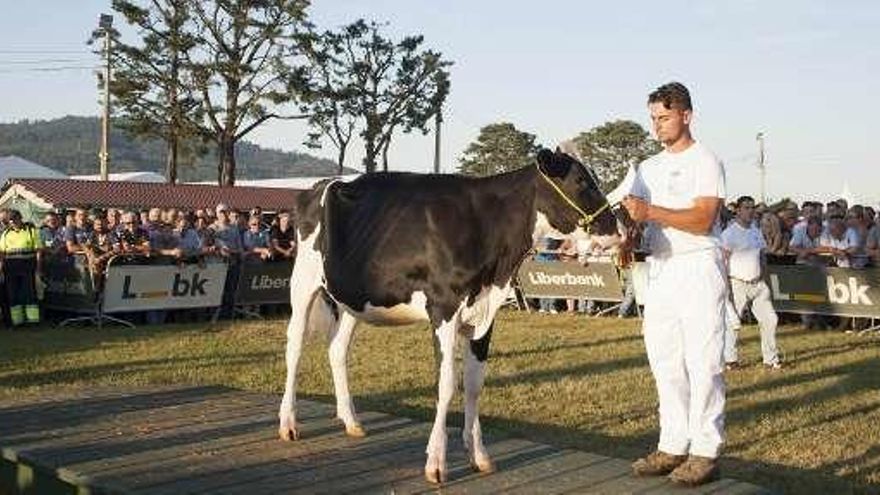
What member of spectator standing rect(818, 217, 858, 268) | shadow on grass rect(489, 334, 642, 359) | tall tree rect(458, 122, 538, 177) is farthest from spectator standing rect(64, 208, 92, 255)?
tall tree rect(458, 122, 538, 177)

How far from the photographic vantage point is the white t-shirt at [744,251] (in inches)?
545

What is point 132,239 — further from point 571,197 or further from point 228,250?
point 571,197

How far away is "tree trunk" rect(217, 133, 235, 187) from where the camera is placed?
2077 inches

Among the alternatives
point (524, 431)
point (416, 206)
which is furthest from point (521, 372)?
point (416, 206)

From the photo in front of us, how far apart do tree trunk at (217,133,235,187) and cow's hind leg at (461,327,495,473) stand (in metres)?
47.7

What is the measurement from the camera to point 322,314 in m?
8.07

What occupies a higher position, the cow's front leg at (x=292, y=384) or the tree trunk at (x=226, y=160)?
the tree trunk at (x=226, y=160)

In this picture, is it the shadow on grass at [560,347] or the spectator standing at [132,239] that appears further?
the spectator standing at [132,239]

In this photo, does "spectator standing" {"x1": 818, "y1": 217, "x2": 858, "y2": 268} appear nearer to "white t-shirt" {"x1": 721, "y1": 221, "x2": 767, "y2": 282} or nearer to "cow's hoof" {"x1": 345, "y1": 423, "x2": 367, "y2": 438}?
"white t-shirt" {"x1": 721, "y1": 221, "x2": 767, "y2": 282}

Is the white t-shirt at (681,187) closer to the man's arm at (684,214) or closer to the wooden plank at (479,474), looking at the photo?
the man's arm at (684,214)

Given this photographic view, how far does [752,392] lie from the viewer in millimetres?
12023

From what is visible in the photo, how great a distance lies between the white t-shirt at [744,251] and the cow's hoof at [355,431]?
7.70 meters

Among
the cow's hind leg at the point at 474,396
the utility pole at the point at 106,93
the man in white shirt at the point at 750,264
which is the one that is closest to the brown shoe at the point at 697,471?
the cow's hind leg at the point at 474,396

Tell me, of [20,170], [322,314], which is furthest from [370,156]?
[322,314]
